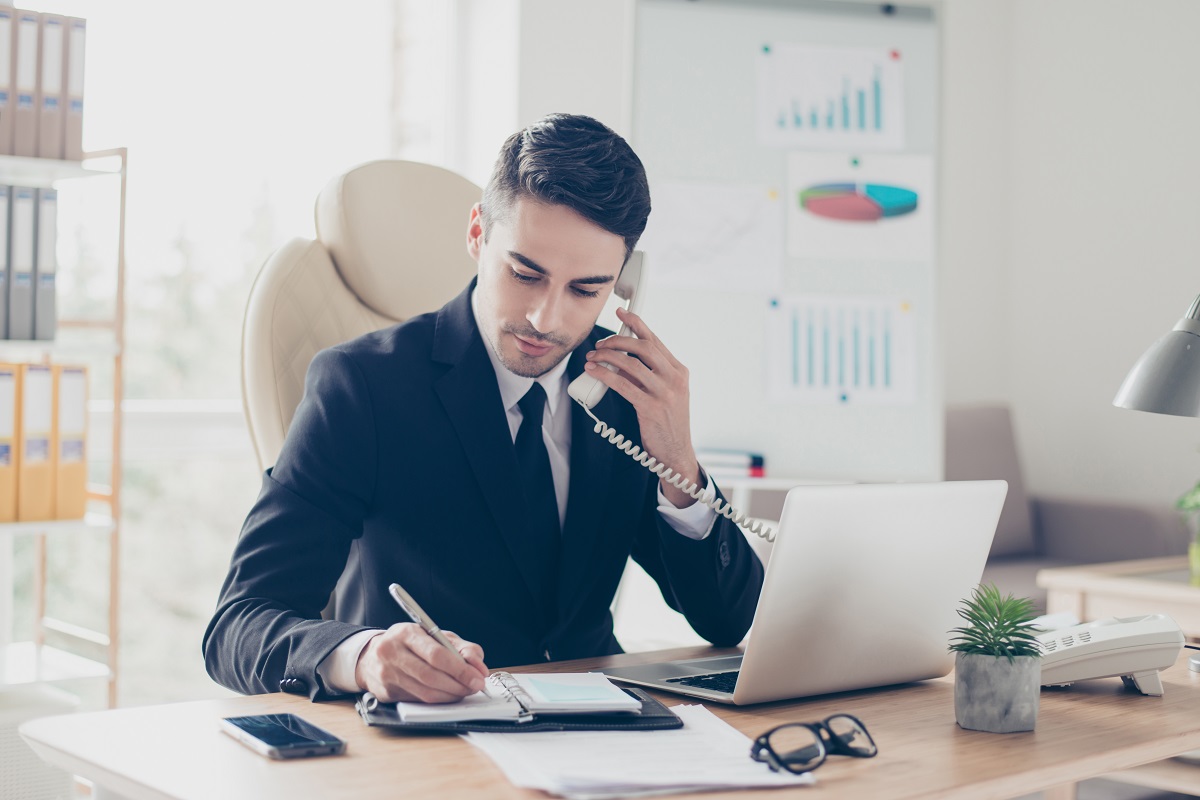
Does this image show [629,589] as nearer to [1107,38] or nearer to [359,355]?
[359,355]

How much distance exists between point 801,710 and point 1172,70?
12.4 feet

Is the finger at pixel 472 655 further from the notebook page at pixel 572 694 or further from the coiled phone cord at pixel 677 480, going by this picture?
the coiled phone cord at pixel 677 480

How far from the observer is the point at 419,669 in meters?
1.04

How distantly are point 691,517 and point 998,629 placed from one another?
492 millimetres

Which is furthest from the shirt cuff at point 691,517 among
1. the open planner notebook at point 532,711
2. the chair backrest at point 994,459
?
the chair backrest at point 994,459

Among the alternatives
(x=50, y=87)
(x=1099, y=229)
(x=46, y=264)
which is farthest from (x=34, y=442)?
(x=1099, y=229)

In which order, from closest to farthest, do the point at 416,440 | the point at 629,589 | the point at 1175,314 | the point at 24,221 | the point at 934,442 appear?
the point at 416,440, the point at 24,221, the point at 934,442, the point at 629,589, the point at 1175,314

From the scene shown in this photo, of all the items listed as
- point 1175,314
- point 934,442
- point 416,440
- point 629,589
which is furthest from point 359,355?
point 1175,314

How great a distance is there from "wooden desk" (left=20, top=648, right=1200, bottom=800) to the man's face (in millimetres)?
503

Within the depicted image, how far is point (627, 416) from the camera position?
1.66 metres

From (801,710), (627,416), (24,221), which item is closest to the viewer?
(801,710)

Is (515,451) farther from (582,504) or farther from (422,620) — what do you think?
(422,620)

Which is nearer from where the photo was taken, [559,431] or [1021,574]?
[559,431]

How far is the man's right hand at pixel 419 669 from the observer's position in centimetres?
104
